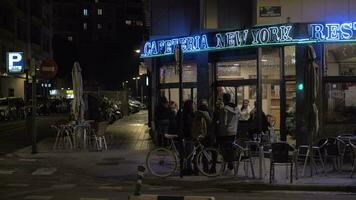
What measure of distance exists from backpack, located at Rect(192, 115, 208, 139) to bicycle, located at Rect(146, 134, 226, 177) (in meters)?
0.12

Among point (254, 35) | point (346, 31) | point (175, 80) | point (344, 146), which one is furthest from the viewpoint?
point (175, 80)

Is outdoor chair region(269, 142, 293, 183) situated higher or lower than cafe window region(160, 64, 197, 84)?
lower

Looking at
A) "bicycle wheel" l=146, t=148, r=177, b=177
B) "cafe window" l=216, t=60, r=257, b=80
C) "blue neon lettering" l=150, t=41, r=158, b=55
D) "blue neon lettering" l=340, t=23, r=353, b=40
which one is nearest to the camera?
"bicycle wheel" l=146, t=148, r=177, b=177

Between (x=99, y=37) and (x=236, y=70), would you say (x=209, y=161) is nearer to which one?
(x=236, y=70)

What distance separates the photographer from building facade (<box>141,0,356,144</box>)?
18109 mm

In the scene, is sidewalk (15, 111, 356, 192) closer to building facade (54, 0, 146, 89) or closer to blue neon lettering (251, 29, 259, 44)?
blue neon lettering (251, 29, 259, 44)

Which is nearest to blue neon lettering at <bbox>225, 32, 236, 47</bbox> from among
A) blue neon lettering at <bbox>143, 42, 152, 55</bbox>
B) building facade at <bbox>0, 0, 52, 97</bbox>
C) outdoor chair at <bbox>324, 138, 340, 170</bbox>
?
blue neon lettering at <bbox>143, 42, 152, 55</bbox>

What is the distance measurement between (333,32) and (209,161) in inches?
222

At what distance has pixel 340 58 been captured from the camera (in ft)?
60.5

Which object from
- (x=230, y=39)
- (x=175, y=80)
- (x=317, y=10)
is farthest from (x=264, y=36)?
(x=175, y=80)

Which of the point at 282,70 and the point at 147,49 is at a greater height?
the point at 147,49

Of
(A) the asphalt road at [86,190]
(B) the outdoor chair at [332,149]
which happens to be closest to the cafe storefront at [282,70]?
(B) the outdoor chair at [332,149]

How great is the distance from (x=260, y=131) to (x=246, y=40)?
281cm

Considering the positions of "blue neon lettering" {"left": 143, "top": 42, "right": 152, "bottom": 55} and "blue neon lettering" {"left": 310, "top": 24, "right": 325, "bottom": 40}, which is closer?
"blue neon lettering" {"left": 310, "top": 24, "right": 325, "bottom": 40}
